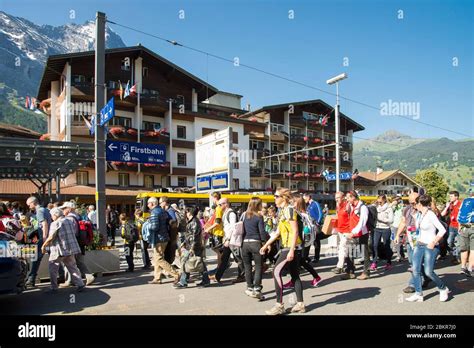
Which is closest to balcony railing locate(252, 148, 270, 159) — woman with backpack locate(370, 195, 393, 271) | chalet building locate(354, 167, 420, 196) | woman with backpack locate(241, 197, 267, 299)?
chalet building locate(354, 167, 420, 196)

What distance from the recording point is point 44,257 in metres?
9.45

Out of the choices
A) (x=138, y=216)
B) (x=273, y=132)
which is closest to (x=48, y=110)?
(x=273, y=132)

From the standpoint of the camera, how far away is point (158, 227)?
8.95 metres

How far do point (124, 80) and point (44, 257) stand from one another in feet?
108

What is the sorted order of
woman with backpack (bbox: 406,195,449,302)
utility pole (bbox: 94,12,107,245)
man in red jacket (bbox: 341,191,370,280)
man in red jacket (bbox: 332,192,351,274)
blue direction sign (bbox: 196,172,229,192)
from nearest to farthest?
1. woman with backpack (bbox: 406,195,449,302)
2. man in red jacket (bbox: 341,191,370,280)
3. man in red jacket (bbox: 332,192,351,274)
4. utility pole (bbox: 94,12,107,245)
5. blue direction sign (bbox: 196,172,229,192)

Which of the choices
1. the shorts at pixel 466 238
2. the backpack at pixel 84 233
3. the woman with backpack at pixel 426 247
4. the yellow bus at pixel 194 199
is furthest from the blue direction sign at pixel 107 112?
the yellow bus at pixel 194 199

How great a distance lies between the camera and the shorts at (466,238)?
27.1ft

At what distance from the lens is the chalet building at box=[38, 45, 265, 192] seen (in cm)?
3531

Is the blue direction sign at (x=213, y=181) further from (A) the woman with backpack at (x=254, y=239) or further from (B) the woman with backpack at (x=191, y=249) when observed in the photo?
(A) the woman with backpack at (x=254, y=239)

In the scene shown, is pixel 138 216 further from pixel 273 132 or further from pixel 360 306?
pixel 273 132

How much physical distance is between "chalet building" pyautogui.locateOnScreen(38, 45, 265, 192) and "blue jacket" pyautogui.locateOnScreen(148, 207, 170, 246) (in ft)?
90.3

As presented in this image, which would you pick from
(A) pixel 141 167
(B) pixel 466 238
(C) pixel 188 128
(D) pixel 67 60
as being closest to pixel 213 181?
(B) pixel 466 238

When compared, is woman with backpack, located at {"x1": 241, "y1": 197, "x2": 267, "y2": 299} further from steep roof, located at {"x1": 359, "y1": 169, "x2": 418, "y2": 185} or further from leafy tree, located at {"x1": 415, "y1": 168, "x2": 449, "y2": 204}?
leafy tree, located at {"x1": 415, "y1": 168, "x2": 449, "y2": 204}

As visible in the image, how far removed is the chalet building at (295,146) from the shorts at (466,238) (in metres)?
39.9
